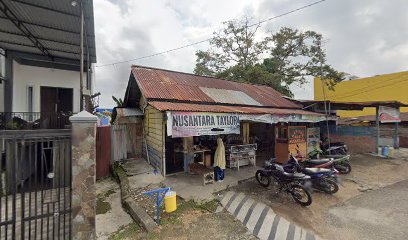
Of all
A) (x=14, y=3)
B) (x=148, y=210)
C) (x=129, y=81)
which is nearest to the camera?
(x=148, y=210)

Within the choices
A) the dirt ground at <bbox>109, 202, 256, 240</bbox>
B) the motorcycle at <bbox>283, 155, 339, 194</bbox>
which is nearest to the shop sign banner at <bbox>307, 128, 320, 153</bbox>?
the motorcycle at <bbox>283, 155, 339, 194</bbox>

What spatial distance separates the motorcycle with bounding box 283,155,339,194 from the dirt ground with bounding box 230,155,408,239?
0.74ft

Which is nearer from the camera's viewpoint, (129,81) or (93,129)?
(93,129)

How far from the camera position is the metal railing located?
8.50 m

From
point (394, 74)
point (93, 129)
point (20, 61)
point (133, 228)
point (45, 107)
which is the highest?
point (394, 74)

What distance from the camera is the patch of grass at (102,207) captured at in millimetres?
6046

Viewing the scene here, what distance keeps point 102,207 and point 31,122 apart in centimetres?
652

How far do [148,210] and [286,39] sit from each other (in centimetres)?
2383

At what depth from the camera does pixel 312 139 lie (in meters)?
12.1

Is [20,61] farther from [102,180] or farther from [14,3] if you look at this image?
[102,180]

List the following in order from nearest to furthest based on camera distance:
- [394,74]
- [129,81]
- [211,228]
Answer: [211,228] → [129,81] → [394,74]

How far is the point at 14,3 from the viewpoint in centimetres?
647

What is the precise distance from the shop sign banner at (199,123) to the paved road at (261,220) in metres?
2.44

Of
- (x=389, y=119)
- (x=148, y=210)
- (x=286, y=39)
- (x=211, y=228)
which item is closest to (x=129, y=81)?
(x=148, y=210)
